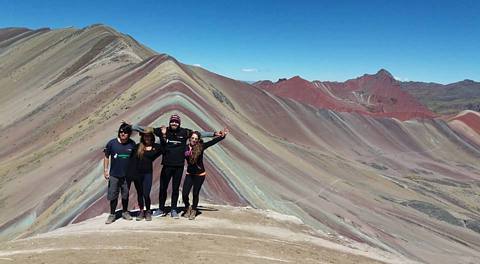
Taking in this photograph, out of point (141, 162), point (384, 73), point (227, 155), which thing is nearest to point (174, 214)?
point (141, 162)

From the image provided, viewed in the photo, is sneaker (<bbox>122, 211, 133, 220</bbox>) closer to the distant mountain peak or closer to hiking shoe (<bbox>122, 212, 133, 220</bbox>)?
hiking shoe (<bbox>122, 212, 133, 220</bbox>)

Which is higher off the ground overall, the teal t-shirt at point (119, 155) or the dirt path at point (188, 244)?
the teal t-shirt at point (119, 155)

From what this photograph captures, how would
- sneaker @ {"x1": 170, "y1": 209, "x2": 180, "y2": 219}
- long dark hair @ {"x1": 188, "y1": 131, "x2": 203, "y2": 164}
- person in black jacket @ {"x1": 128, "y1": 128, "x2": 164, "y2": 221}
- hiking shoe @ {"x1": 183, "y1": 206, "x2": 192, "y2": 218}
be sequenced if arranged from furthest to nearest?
hiking shoe @ {"x1": 183, "y1": 206, "x2": 192, "y2": 218}, sneaker @ {"x1": 170, "y1": 209, "x2": 180, "y2": 219}, long dark hair @ {"x1": 188, "y1": 131, "x2": 203, "y2": 164}, person in black jacket @ {"x1": 128, "y1": 128, "x2": 164, "y2": 221}

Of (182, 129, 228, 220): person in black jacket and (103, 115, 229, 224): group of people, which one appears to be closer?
(103, 115, 229, 224): group of people

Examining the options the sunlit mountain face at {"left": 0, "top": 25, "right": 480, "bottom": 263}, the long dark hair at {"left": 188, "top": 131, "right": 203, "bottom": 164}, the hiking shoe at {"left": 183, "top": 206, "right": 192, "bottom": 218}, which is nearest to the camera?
the long dark hair at {"left": 188, "top": 131, "right": 203, "bottom": 164}

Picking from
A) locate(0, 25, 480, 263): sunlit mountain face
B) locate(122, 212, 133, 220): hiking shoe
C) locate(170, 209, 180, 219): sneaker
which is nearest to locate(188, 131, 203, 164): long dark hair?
locate(170, 209, 180, 219): sneaker

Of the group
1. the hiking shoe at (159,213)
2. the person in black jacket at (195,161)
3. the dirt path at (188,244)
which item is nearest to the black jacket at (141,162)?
the person in black jacket at (195,161)

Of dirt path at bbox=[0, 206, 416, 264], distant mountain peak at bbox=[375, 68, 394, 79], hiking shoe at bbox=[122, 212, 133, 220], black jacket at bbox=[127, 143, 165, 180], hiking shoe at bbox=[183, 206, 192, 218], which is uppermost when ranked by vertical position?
distant mountain peak at bbox=[375, 68, 394, 79]

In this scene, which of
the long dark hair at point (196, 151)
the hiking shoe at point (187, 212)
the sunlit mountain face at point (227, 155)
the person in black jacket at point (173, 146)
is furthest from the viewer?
the sunlit mountain face at point (227, 155)

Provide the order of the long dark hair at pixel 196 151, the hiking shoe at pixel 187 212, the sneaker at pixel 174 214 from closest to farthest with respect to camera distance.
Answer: the long dark hair at pixel 196 151, the sneaker at pixel 174 214, the hiking shoe at pixel 187 212

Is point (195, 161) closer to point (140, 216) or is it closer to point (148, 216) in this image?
point (148, 216)

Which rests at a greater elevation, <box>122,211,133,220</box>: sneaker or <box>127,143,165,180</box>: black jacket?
<box>127,143,165,180</box>: black jacket

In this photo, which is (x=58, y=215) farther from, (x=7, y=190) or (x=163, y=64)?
(x=163, y=64)

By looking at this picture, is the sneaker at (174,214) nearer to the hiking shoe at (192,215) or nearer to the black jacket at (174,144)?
the hiking shoe at (192,215)
